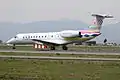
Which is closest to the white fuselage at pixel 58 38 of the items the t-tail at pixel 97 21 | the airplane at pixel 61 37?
the airplane at pixel 61 37

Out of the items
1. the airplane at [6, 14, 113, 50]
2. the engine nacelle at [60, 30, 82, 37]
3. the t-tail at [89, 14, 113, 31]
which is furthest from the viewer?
the t-tail at [89, 14, 113, 31]

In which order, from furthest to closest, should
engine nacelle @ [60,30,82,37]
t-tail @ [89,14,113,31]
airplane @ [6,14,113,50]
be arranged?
t-tail @ [89,14,113,31], airplane @ [6,14,113,50], engine nacelle @ [60,30,82,37]

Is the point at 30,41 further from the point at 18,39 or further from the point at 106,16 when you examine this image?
the point at 106,16

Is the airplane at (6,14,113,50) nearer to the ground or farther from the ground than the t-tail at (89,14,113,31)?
nearer to the ground

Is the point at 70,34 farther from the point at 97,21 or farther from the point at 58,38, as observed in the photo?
the point at 97,21

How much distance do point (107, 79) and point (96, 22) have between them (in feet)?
206

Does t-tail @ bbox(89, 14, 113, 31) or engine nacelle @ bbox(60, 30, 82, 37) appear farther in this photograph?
t-tail @ bbox(89, 14, 113, 31)

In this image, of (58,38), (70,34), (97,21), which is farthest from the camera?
(97,21)

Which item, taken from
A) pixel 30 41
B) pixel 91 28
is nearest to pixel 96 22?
pixel 91 28

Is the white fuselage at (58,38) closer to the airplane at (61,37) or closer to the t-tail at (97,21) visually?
the airplane at (61,37)

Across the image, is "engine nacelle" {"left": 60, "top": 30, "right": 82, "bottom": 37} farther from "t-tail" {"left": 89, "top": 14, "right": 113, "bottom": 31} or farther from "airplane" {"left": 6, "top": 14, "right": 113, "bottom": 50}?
"t-tail" {"left": 89, "top": 14, "right": 113, "bottom": 31}

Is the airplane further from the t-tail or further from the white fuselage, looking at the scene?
the t-tail

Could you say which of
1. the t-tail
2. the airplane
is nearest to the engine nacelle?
the airplane

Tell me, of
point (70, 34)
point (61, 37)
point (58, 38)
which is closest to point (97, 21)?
point (70, 34)
